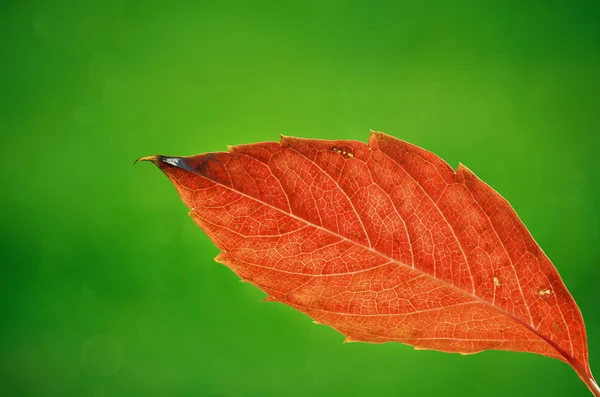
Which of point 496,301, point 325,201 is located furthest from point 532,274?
point 325,201

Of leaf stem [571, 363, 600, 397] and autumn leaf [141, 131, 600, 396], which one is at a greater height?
autumn leaf [141, 131, 600, 396]

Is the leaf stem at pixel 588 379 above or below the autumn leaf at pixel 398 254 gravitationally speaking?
below

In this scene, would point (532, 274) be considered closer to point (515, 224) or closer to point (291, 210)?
point (515, 224)

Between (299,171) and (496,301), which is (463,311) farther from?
(299,171)

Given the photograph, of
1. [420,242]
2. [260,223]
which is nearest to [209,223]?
[260,223]

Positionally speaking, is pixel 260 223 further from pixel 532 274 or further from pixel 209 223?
pixel 532 274
